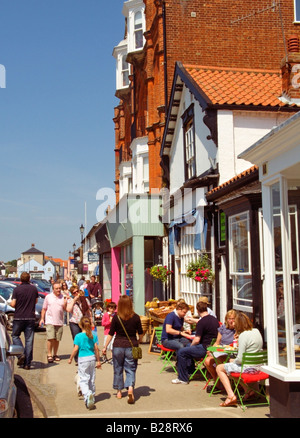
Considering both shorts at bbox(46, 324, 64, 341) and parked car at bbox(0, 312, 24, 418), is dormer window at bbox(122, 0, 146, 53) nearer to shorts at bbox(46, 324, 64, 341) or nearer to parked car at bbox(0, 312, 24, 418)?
shorts at bbox(46, 324, 64, 341)

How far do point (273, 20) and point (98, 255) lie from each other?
18306mm

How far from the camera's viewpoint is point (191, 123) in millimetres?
15180

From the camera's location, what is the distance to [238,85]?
46.2 ft

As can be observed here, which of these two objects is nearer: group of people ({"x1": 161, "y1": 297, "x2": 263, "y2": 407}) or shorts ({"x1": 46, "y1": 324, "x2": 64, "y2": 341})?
group of people ({"x1": 161, "y1": 297, "x2": 263, "y2": 407})

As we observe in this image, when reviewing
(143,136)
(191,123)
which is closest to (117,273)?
(143,136)

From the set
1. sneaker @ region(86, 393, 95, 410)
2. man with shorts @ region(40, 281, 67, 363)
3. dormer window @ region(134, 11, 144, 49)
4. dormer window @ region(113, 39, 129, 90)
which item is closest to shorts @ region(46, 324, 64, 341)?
man with shorts @ region(40, 281, 67, 363)

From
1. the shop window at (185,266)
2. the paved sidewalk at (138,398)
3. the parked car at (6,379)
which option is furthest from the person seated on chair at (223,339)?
the shop window at (185,266)

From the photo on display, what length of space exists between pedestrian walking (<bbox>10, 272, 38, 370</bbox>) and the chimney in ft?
24.1

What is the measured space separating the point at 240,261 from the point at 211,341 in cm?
186

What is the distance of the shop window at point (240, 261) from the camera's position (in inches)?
391

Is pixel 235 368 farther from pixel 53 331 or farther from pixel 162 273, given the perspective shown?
pixel 162 273

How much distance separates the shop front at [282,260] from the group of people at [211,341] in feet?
2.94

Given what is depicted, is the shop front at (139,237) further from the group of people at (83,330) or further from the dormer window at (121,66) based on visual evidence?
the dormer window at (121,66)

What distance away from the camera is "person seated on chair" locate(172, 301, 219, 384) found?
30.5 feet
